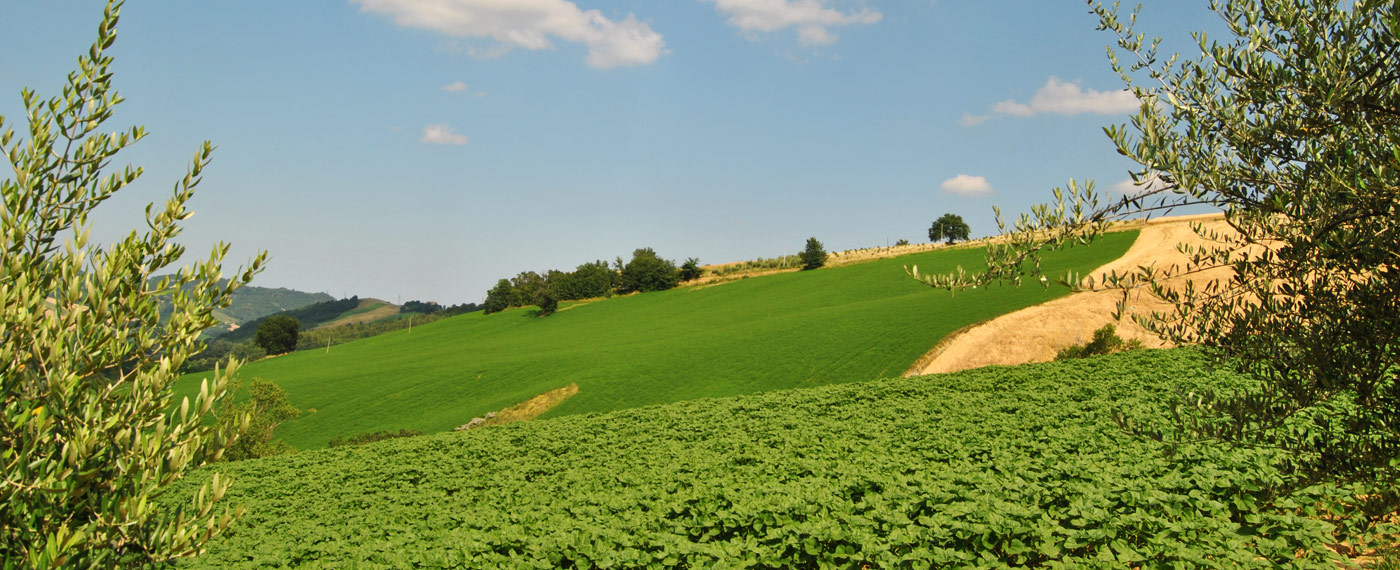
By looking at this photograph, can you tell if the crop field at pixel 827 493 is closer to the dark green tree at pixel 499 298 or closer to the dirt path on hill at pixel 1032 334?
the dirt path on hill at pixel 1032 334

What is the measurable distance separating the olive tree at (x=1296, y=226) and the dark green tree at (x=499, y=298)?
11244 cm

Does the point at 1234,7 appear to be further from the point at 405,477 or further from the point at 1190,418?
the point at 405,477

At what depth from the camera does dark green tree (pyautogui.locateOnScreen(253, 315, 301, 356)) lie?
106 meters

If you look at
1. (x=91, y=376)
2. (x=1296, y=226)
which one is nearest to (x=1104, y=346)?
(x=1296, y=226)

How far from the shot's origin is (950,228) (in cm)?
13038

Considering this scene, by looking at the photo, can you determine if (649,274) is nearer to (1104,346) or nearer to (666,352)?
(666,352)

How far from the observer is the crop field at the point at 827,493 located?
9633 mm

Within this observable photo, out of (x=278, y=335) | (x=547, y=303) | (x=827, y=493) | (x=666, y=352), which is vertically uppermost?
(x=547, y=303)

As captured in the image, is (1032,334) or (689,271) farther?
(689,271)

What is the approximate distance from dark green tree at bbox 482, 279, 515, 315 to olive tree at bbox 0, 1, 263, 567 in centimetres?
11105

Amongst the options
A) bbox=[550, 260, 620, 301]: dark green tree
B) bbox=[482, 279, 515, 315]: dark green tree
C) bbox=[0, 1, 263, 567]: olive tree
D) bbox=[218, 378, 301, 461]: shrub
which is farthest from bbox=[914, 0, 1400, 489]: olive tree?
bbox=[482, 279, 515, 315]: dark green tree

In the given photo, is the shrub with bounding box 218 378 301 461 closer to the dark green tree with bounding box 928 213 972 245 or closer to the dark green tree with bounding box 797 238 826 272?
the dark green tree with bounding box 797 238 826 272

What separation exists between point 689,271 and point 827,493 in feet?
325

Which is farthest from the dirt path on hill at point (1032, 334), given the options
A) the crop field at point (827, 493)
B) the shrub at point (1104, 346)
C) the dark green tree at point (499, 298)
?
the dark green tree at point (499, 298)
